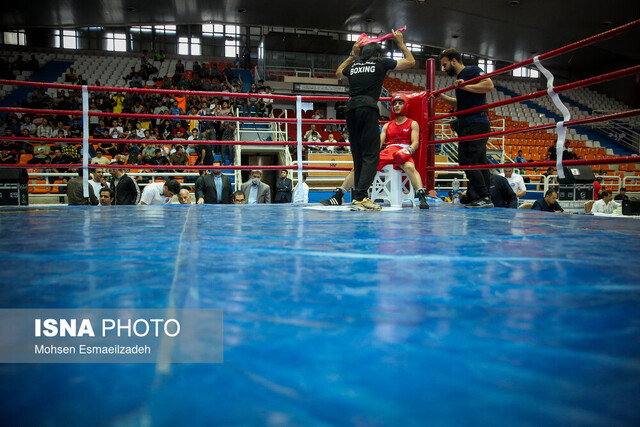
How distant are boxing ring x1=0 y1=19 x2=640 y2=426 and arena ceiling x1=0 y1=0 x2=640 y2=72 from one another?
11962mm

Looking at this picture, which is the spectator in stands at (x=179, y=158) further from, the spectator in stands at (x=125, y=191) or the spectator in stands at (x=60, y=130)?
the spectator in stands at (x=60, y=130)

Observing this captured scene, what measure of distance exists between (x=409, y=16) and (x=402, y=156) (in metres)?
10.7

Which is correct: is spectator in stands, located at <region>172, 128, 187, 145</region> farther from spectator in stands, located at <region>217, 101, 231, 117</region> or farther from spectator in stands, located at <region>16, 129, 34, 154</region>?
spectator in stands, located at <region>16, 129, 34, 154</region>

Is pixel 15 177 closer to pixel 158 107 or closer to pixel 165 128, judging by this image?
pixel 165 128

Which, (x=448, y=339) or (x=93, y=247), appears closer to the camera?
(x=448, y=339)

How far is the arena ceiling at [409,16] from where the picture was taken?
11.1 meters

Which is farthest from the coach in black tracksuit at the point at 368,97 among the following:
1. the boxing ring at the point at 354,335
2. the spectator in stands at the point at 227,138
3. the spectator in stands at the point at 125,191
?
the spectator in stands at the point at 227,138

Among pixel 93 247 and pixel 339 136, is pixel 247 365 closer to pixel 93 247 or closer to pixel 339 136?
pixel 93 247

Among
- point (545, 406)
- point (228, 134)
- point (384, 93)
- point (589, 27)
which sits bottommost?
point (545, 406)

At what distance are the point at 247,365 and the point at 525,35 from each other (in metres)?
14.8

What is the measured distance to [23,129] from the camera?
8422mm

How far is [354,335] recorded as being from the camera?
20.3 inches

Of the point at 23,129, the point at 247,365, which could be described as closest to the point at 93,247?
the point at 247,365

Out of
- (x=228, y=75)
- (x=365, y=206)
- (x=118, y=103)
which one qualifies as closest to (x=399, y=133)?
(x=365, y=206)
